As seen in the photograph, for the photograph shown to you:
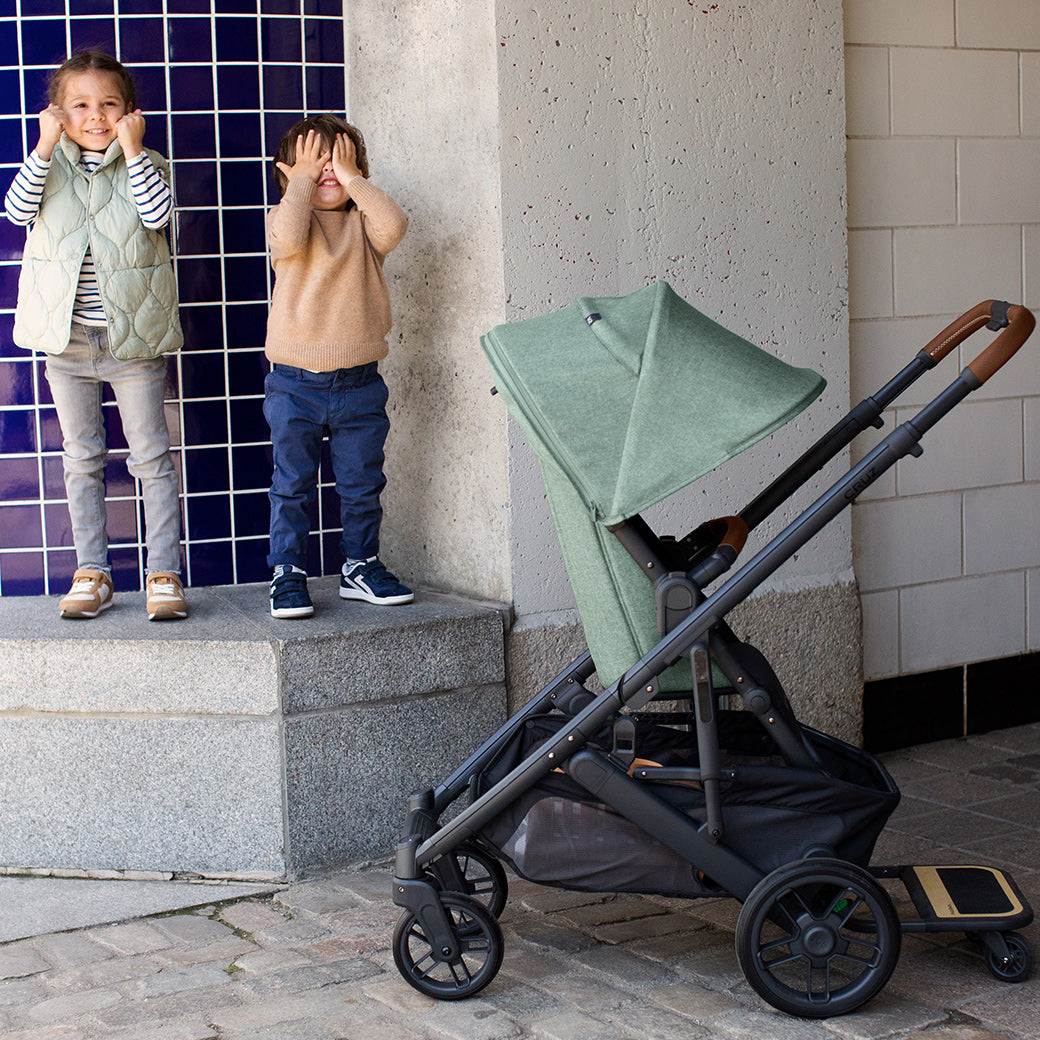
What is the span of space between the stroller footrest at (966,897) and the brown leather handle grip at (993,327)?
3.34 feet

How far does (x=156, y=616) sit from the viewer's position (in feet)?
12.0

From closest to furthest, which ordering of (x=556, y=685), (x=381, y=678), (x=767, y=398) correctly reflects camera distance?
(x=767, y=398), (x=556, y=685), (x=381, y=678)

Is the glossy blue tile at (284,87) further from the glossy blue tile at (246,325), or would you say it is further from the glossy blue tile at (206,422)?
the glossy blue tile at (206,422)

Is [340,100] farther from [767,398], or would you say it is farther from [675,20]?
[767,398]

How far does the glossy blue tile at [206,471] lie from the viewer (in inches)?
162

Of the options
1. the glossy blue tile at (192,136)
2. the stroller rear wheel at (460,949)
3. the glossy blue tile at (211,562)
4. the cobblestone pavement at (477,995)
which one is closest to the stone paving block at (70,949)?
the cobblestone pavement at (477,995)

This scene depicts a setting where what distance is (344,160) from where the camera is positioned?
146 inches

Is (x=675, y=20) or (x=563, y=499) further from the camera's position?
(x=675, y=20)

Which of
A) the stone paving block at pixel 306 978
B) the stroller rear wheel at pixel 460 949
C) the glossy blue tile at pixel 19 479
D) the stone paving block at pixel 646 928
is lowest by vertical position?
the stone paving block at pixel 306 978

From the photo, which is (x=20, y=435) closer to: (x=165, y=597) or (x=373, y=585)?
(x=165, y=597)

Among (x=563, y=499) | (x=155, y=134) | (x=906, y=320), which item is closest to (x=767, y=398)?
(x=563, y=499)

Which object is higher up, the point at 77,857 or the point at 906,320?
the point at 906,320

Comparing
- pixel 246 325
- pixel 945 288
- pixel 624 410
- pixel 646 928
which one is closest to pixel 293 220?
pixel 246 325

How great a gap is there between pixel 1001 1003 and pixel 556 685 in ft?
3.56
